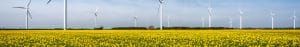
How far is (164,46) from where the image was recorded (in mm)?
22625

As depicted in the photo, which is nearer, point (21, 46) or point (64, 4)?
point (21, 46)

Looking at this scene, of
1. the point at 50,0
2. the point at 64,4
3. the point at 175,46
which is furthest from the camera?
the point at 50,0

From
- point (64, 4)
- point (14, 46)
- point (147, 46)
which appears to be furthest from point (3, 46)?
point (64, 4)

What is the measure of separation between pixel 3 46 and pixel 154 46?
5153 mm

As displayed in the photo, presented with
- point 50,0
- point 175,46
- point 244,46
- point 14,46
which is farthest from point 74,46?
point 50,0

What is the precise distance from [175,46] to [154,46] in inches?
29.3

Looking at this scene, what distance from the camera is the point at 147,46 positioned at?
74.4 ft

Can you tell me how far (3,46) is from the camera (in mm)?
23109

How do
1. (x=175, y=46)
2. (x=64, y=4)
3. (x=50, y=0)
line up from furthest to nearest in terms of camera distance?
(x=50, y=0) → (x=64, y=4) → (x=175, y=46)

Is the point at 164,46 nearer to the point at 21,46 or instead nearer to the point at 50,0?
the point at 21,46

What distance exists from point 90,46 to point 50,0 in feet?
236

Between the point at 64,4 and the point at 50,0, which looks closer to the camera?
the point at 64,4

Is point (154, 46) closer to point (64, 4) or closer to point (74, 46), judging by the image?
point (74, 46)

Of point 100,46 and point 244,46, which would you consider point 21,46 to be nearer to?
point 100,46
